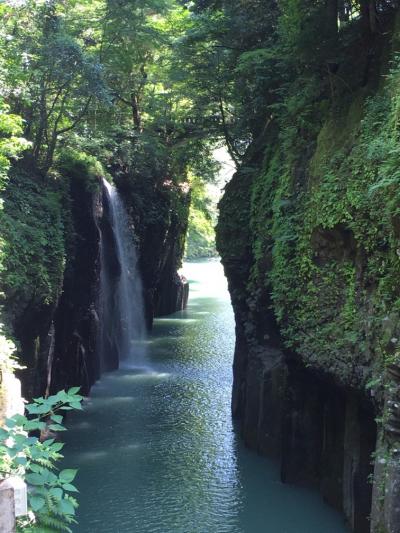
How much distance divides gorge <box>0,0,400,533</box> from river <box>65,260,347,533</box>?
6 cm

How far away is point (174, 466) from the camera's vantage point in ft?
39.8

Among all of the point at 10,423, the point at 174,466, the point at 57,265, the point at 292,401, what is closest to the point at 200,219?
the point at 57,265

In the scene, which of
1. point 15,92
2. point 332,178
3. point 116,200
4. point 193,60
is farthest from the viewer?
point 116,200

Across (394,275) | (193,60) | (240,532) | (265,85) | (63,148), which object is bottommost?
(240,532)

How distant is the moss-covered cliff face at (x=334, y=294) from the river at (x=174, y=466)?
0.67 m

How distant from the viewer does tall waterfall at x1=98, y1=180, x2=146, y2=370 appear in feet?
62.6

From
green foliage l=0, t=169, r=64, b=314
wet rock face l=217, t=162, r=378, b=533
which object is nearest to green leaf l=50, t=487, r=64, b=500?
wet rock face l=217, t=162, r=378, b=533

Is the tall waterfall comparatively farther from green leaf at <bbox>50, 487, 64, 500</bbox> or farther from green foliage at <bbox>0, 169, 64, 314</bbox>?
green leaf at <bbox>50, 487, 64, 500</bbox>

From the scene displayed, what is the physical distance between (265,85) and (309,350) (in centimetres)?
710

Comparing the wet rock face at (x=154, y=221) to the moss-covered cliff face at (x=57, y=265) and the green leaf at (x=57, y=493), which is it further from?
the green leaf at (x=57, y=493)

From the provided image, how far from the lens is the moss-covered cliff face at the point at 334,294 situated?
7.51 metres

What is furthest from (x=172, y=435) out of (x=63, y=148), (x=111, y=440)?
(x=63, y=148)

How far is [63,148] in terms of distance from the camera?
16438 mm

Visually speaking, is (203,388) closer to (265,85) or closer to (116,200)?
(116,200)
